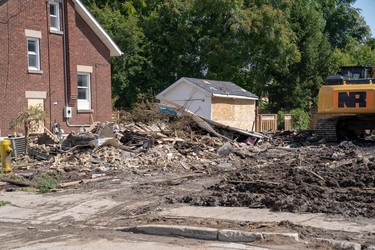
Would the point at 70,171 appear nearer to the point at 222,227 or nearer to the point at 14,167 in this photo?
the point at 14,167

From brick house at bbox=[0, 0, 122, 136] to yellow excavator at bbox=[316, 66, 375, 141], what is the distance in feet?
40.5

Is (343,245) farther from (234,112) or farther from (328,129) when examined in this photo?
(234,112)

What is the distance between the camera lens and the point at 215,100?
31.9 m

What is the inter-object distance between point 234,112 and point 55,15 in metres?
12.2

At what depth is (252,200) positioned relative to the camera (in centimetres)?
987

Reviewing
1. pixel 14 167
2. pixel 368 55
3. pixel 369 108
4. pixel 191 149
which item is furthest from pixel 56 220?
pixel 368 55

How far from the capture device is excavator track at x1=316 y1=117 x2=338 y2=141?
73.1ft

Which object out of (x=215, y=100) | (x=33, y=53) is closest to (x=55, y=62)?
(x=33, y=53)

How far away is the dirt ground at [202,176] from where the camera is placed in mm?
9242

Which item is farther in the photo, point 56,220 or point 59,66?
point 59,66

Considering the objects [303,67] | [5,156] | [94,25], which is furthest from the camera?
[303,67]

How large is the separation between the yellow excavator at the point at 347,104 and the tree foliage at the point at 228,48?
56.4ft

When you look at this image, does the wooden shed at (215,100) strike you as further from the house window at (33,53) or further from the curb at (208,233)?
the curb at (208,233)

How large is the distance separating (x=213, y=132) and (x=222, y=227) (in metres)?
12.6
